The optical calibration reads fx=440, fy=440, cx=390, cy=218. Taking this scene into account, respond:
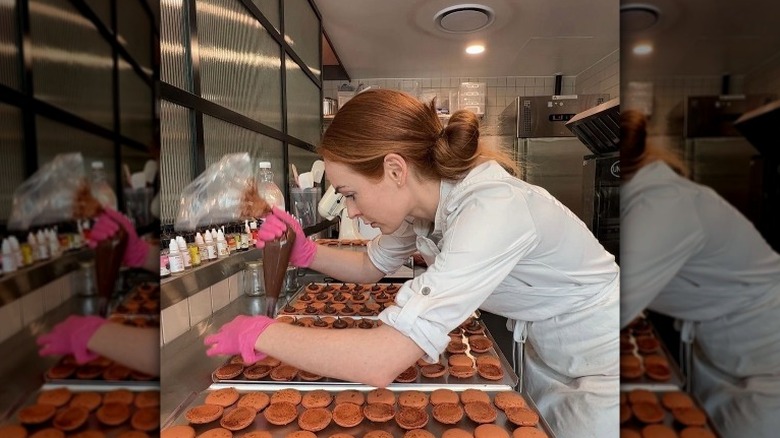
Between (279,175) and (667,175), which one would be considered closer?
(667,175)

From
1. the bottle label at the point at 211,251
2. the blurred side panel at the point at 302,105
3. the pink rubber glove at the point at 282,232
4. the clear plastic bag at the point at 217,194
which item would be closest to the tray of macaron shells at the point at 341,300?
the pink rubber glove at the point at 282,232

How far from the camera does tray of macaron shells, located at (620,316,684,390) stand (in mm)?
205

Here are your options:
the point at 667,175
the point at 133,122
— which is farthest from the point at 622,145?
the point at 133,122

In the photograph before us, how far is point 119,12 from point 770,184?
0.31 metres

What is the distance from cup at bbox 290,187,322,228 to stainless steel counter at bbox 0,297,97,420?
279 centimetres

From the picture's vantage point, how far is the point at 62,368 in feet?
0.69

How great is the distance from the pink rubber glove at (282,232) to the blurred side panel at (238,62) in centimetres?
59

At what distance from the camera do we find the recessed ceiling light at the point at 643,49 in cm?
19

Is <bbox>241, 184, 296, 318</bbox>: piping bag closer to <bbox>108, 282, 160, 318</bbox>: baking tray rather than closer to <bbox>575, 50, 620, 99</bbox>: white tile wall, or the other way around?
<bbox>108, 282, 160, 318</bbox>: baking tray

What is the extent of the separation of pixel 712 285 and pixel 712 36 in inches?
4.1

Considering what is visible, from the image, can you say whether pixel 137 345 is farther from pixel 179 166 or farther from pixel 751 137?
pixel 179 166

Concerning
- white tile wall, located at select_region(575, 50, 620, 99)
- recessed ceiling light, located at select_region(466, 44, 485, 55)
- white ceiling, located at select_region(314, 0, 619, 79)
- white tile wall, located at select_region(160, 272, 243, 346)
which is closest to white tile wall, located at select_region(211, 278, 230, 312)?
white tile wall, located at select_region(160, 272, 243, 346)

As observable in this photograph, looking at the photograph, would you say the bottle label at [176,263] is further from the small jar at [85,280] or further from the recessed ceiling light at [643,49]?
the recessed ceiling light at [643,49]

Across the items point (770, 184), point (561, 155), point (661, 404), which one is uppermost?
point (561, 155)
